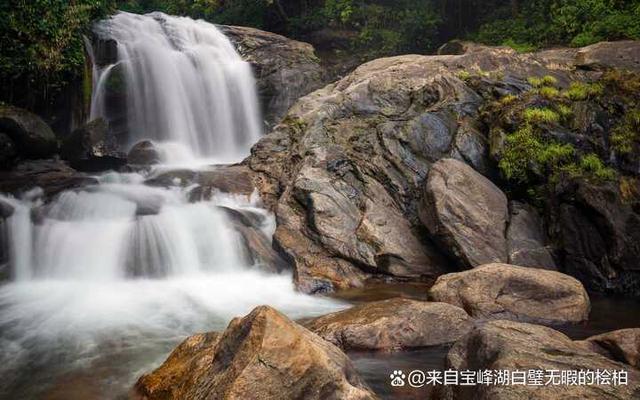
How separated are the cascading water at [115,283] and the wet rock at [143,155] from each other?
0.84m

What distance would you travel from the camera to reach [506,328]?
4.57 meters

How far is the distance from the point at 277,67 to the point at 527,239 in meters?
14.1

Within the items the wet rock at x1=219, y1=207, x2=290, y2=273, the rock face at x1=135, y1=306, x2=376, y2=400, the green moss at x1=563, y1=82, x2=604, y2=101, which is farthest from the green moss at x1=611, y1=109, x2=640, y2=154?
the rock face at x1=135, y1=306, x2=376, y2=400

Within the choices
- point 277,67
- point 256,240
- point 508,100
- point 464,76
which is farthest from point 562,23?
point 256,240

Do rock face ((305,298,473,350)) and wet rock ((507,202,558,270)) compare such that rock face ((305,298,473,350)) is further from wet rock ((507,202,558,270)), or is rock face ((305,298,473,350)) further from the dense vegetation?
the dense vegetation

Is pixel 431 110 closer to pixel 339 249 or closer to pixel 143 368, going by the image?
pixel 339 249

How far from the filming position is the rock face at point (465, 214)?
30.3 ft

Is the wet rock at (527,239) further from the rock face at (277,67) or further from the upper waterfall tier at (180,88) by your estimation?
the rock face at (277,67)

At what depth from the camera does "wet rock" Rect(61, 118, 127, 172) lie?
1366 centimetres

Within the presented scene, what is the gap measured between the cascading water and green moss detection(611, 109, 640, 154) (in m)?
6.96

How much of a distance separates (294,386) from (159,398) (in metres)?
1.73

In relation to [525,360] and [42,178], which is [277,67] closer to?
[42,178]

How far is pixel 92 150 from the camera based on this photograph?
540 inches

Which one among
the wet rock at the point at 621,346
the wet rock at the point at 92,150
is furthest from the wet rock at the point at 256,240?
the wet rock at the point at 621,346
